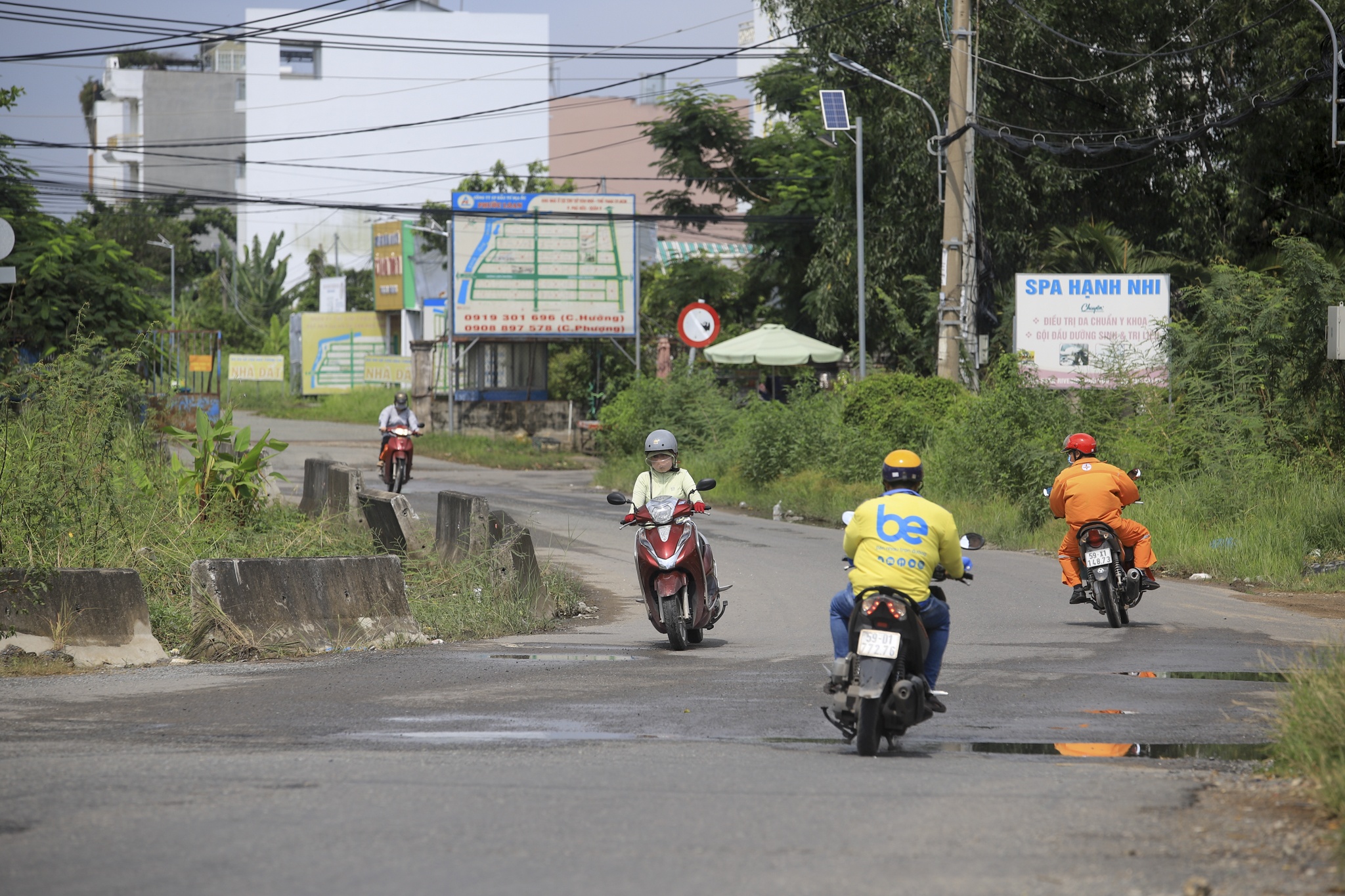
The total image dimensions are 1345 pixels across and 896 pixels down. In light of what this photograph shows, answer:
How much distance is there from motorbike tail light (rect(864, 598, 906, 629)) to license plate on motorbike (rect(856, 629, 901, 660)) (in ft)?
0.18

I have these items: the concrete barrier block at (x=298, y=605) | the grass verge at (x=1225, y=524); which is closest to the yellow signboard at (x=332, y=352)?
the grass verge at (x=1225, y=524)

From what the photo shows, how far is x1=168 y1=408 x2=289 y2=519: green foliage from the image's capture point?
1368 cm

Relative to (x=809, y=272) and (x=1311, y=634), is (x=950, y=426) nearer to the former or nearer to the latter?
(x=1311, y=634)

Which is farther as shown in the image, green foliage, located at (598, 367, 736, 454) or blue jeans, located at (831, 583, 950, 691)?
green foliage, located at (598, 367, 736, 454)

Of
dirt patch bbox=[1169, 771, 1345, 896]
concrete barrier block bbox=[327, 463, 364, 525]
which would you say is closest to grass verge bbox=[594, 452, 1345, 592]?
concrete barrier block bbox=[327, 463, 364, 525]

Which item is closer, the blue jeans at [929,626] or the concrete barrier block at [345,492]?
the blue jeans at [929,626]

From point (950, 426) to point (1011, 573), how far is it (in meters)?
6.44

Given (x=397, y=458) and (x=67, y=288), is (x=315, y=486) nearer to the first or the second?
(x=397, y=458)

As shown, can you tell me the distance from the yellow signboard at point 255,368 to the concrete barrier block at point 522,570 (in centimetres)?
5032

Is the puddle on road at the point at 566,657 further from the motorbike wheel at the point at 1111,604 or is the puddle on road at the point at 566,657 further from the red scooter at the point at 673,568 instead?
the motorbike wheel at the point at 1111,604

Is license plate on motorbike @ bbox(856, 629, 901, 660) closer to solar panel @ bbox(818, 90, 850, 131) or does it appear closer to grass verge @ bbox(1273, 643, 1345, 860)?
grass verge @ bbox(1273, 643, 1345, 860)

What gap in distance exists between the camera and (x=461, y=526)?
13.9 m

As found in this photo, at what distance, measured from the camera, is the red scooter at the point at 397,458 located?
79.3 feet

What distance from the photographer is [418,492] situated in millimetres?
24797
